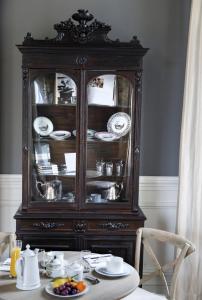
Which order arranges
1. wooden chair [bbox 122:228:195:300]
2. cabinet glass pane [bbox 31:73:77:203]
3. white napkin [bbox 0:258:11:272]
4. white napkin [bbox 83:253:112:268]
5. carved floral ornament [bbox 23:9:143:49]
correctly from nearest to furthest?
white napkin [bbox 0:258:11:272]
white napkin [bbox 83:253:112:268]
wooden chair [bbox 122:228:195:300]
carved floral ornament [bbox 23:9:143:49]
cabinet glass pane [bbox 31:73:77:203]

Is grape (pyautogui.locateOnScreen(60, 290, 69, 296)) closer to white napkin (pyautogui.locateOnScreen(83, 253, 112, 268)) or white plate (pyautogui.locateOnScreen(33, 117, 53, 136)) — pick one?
white napkin (pyautogui.locateOnScreen(83, 253, 112, 268))

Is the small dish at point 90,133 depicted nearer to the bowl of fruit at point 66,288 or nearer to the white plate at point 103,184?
the white plate at point 103,184

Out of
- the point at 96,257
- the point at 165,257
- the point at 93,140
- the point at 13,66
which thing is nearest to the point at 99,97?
the point at 93,140

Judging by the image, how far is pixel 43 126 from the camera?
286 centimetres

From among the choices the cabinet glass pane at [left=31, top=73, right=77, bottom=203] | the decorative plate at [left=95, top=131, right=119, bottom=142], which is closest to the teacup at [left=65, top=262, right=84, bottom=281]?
the cabinet glass pane at [left=31, top=73, right=77, bottom=203]

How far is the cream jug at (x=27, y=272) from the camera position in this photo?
1.87 metres

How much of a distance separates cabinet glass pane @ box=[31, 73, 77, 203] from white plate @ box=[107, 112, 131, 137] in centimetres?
28

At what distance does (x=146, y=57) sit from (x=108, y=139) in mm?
777

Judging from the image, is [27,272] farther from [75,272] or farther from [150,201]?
[150,201]

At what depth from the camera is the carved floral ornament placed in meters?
2.69

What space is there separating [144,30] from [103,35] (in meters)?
0.52

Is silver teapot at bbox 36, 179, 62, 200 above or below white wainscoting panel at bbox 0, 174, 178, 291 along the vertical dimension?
above

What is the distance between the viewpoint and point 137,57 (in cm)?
272

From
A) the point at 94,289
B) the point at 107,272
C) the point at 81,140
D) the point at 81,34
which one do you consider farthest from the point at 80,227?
the point at 81,34
